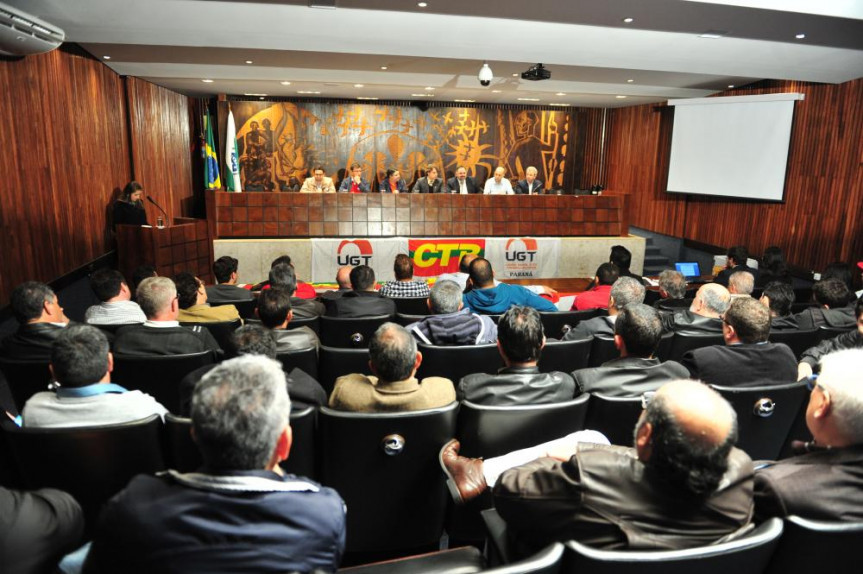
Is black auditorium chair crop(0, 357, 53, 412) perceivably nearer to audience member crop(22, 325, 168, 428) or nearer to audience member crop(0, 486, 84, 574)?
audience member crop(22, 325, 168, 428)

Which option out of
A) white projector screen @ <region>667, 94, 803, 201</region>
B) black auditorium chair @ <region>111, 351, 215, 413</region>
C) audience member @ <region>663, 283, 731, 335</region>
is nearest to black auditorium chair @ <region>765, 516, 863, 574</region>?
audience member @ <region>663, 283, 731, 335</region>

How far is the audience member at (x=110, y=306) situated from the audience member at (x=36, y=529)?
2.11 m

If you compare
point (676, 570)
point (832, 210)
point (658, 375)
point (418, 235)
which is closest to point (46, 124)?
point (418, 235)

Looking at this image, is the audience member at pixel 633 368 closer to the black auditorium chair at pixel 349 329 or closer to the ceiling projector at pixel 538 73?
the black auditorium chair at pixel 349 329

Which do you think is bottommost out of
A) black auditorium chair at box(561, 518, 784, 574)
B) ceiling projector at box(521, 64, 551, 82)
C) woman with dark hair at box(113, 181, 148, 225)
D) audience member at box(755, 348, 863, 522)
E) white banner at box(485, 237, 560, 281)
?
white banner at box(485, 237, 560, 281)

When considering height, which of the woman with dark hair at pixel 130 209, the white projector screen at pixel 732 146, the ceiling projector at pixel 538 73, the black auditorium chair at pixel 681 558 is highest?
the ceiling projector at pixel 538 73

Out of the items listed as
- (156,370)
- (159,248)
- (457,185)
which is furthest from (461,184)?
(156,370)

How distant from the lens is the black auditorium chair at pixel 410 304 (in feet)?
13.7

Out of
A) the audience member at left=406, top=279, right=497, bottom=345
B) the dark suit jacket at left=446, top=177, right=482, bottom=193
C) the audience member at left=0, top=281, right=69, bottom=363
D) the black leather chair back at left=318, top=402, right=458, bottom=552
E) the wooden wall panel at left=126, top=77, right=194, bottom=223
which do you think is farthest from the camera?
the dark suit jacket at left=446, top=177, right=482, bottom=193

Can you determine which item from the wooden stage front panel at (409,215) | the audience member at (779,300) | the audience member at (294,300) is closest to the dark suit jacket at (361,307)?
the audience member at (294,300)

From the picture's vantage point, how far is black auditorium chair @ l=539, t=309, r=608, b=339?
3570 mm

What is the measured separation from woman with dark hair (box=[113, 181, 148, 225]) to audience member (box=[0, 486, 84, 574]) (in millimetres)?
6486

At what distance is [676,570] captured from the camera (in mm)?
1138

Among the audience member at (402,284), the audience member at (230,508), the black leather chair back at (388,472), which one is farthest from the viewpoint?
the audience member at (402,284)
